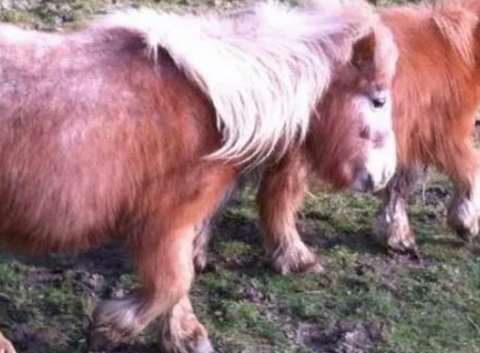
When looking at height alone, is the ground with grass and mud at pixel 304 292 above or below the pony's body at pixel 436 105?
below

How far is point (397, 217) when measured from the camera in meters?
5.43

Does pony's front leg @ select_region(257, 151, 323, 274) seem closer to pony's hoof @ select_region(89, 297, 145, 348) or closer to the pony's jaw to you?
the pony's jaw

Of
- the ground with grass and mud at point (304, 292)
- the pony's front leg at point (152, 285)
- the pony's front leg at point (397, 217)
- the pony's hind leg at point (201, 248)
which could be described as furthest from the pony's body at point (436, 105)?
the pony's front leg at point (152, 285)

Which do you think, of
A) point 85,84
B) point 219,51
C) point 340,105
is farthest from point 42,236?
point 340,105

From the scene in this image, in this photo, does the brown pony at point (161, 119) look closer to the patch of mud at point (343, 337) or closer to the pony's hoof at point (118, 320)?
the pony's hoof at point (118, 320)

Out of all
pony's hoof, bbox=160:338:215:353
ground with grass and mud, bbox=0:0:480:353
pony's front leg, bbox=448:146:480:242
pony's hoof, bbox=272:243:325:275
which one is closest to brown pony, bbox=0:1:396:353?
pony's hoof, bbox=160:338:215:353

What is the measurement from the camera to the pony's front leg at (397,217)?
5.39 m

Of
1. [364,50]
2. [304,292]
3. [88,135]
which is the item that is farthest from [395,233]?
[88,135]

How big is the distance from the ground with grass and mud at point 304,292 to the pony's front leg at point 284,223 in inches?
2.2

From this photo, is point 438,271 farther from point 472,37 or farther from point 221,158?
point 221,158

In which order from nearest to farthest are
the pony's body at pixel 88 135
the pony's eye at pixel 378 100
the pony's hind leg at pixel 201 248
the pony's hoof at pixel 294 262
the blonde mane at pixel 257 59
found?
the pony's body at pixel 88 135
the blonde mane at pixel 257 59
the pony's eye at pixel 378 100
the pony's hind leg at pixel 201 248
the pony's hoof at pixel 294 262

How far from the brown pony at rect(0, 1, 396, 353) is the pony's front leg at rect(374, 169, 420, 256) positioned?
864 millimetres

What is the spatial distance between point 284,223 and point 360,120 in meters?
0.77

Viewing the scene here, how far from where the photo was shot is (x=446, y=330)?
482 cm
